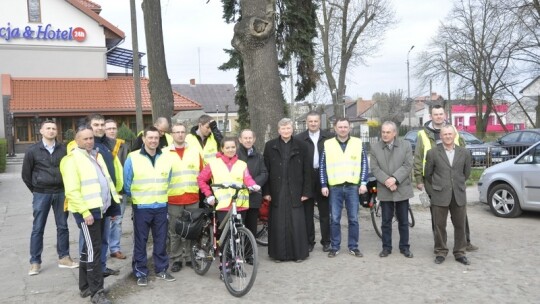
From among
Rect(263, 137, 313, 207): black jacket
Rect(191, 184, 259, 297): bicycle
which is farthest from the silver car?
Rect(191, 184, 259, 297): bicycle

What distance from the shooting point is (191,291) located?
5.77 metres

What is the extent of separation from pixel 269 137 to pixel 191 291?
3.61 metres

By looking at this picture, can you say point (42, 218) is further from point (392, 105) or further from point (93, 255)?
point (392, 105)

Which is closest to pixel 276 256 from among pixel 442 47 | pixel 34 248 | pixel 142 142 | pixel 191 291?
pixel 191 291

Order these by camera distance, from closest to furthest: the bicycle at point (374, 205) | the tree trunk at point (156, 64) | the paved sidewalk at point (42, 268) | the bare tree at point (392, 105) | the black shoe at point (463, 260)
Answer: the paved sidewalk at point (42, 268), the black shoe at point (463, 260), the bicycle at point (374, 205), the tree trunk at point (156, 64), the bare tree at point (392, 105)

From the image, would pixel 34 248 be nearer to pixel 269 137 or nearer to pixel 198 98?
pixel 269 137

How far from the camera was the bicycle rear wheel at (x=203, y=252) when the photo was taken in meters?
6.26

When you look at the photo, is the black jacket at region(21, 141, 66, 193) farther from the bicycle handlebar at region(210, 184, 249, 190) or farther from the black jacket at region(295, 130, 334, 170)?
the black jacket at region(295, 130, 334, 170)

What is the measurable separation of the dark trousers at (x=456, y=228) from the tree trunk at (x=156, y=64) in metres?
5.62

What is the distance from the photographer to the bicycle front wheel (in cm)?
557

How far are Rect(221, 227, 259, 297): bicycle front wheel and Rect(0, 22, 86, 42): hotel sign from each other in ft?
104

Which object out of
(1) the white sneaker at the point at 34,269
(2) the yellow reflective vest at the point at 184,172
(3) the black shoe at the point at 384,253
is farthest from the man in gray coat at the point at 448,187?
(1) the white sneaker at the point at 34,269

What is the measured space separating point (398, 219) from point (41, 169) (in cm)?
475

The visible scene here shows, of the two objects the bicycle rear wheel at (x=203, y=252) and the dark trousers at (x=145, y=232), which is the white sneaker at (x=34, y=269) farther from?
the bicycle rear wheel at (x=203, y=252)
